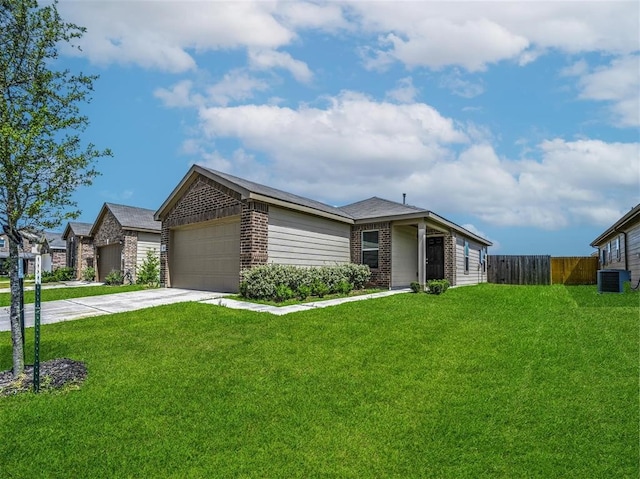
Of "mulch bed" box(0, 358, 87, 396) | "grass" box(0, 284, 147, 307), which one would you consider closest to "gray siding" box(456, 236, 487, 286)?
"grass" box(0, 284, 147, 307)

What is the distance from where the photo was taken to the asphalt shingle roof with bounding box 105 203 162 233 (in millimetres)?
21422

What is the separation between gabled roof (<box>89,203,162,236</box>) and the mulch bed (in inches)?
661

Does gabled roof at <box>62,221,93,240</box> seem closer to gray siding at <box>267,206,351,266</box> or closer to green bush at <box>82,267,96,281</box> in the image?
green bush at <box>82,267,96,281</box>

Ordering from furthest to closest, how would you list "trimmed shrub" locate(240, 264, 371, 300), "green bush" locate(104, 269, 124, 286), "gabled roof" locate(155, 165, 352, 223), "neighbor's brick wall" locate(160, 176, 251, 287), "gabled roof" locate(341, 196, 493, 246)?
"green bush" locate(104, 269, 124, 286) < "gabled roof" locate(341, 196, 493, 246) < "neighbor's brick wall" locate(160, 176, 251, 287) < "gabled roof" locate(155, 165, 352, 223) < "trimmed shrub" locate(240, 264, 371, 300)

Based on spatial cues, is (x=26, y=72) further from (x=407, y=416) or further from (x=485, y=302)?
(x=485, y=302)

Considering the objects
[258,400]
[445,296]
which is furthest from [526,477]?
[445,296]

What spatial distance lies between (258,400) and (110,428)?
57.0 inches

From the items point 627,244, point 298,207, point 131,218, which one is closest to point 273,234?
point 298,207

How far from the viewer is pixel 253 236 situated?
11.7m

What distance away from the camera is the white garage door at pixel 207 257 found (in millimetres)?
13133

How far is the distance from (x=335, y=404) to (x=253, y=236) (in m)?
7.86

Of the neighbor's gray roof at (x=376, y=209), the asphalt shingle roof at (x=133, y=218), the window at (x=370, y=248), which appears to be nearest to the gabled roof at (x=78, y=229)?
the asphalt shingle roof at (x=133, y=218)

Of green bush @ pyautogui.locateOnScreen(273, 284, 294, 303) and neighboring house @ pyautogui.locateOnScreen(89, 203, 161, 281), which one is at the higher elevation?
neighboring house @ pyautogui.locateOnScreen(89, 203, 161, 281)

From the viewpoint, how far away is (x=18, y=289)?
5.37 metres
